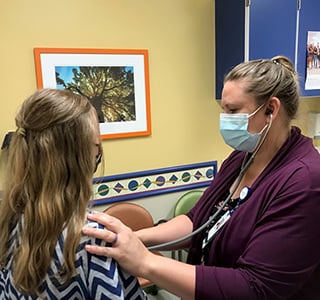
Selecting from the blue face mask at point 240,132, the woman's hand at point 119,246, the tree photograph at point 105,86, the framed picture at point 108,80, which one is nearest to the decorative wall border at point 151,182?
the framed picture at point 108,80

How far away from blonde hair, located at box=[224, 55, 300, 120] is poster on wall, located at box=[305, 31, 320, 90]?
1357 millimetres

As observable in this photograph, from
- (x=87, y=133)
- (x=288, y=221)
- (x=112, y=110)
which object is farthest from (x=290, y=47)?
(x=87, y=133)

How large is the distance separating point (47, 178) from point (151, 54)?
152cm

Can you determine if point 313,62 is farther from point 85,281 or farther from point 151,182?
point 85,281

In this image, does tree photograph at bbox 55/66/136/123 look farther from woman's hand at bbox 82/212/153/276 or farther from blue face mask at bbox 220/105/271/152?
woman's hand at bbox 82/212/153/276

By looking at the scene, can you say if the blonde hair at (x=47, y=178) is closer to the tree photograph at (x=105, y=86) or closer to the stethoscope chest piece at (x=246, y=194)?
the stethoscope chest piece at (x=246, y=194)

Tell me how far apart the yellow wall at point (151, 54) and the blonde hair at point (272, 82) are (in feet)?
3.00

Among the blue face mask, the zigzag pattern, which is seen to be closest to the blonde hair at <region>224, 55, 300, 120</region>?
the blue face mask

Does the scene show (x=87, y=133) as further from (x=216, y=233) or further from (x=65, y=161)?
(x=216, y=233)

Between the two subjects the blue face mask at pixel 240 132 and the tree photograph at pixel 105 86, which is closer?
the blue face mask at pixel 240 132

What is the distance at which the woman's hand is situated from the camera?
0.75 meters

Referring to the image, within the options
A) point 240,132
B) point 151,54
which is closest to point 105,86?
point 151,54

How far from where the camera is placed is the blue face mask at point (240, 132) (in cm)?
112

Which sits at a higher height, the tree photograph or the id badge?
the tree photograph
